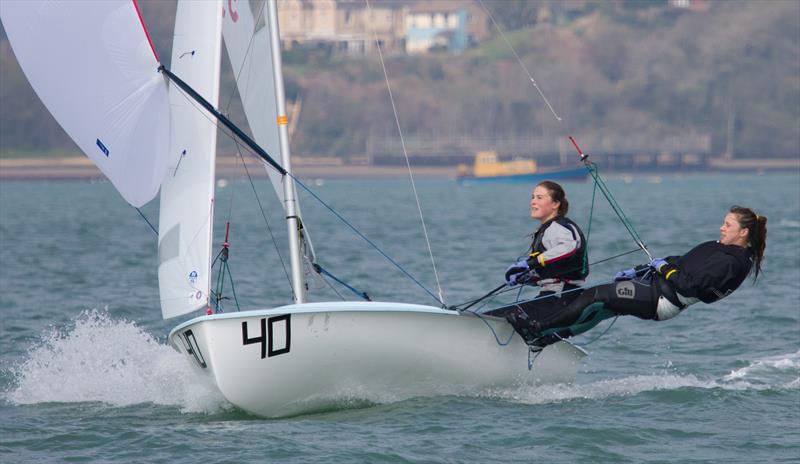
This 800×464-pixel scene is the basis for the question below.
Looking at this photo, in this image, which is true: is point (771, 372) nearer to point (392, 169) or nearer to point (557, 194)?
point (557, 194)

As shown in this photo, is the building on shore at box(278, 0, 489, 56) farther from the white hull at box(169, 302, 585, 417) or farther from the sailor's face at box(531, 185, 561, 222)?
the sailor's face at box(531, 185, 561, 222)

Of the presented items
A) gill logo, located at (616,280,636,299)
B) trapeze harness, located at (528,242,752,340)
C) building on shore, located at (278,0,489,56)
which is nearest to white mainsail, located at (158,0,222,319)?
trapeze harness, located at (528,242,752,340)

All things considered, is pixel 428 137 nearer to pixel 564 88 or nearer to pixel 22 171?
pixel 564 88

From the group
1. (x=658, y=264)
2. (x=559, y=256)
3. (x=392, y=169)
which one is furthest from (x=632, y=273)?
(x=392, y=169)

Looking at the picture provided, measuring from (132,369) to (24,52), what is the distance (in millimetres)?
2524

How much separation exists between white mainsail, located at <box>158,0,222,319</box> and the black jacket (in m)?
2.77

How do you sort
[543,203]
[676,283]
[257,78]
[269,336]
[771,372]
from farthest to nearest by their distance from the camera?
[771,372], [257,78], [543,203], [676,283], [269,336]

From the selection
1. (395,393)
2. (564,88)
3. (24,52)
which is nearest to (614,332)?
(395,393)

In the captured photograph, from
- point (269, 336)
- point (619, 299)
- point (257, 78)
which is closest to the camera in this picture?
point (269, 336)

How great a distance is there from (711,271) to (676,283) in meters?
0.24

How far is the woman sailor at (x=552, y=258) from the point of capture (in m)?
7.78

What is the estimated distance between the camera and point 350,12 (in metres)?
128

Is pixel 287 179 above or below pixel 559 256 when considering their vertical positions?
above

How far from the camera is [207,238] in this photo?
26.5 ft
